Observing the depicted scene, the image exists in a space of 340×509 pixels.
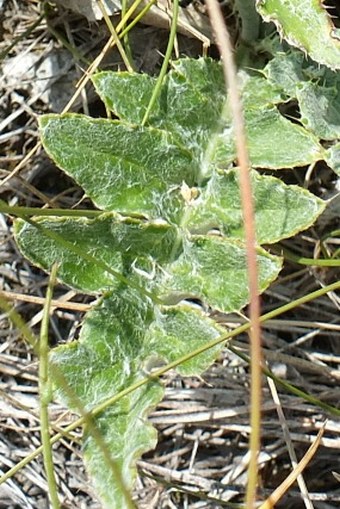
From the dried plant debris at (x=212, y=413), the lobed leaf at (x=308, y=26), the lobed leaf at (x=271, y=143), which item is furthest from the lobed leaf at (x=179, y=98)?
the dried plant debris at (x=212, y=413)

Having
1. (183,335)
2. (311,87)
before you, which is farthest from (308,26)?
(183,335)

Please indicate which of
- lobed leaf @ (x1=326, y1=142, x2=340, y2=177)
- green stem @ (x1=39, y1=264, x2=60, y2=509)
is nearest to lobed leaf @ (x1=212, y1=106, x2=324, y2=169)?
lobed leaf @ (x1=326, y1=142, x2=340, y2=177)

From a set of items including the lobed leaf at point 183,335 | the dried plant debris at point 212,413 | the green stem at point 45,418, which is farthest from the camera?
the dried plant debris at point 212,413

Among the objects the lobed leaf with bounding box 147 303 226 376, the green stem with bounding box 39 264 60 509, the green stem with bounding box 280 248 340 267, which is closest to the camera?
the green stem with bounding box 39 264 60 509

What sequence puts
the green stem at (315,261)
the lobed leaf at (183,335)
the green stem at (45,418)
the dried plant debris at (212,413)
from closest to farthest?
the green stem at (45,418) < the lobed leaf at (183,335) < the green stem at (315,261) < the dried plant debris at (212,413)

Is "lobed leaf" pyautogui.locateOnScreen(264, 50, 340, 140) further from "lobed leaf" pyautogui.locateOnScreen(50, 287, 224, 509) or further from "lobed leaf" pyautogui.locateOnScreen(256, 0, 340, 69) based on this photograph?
"lobed leaf" pyautogui.locateOnScreen(50, 287, 224, 509)

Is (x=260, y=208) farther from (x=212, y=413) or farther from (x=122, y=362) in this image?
(x=212, y=413)

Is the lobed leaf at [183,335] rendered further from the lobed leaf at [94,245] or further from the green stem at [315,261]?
the green stem at [315,261]

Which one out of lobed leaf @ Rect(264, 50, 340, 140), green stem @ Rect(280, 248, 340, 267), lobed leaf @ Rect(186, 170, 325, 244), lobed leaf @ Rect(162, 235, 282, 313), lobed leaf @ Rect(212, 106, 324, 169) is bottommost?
green stem @ Rect(280, 248, 340, 267)
